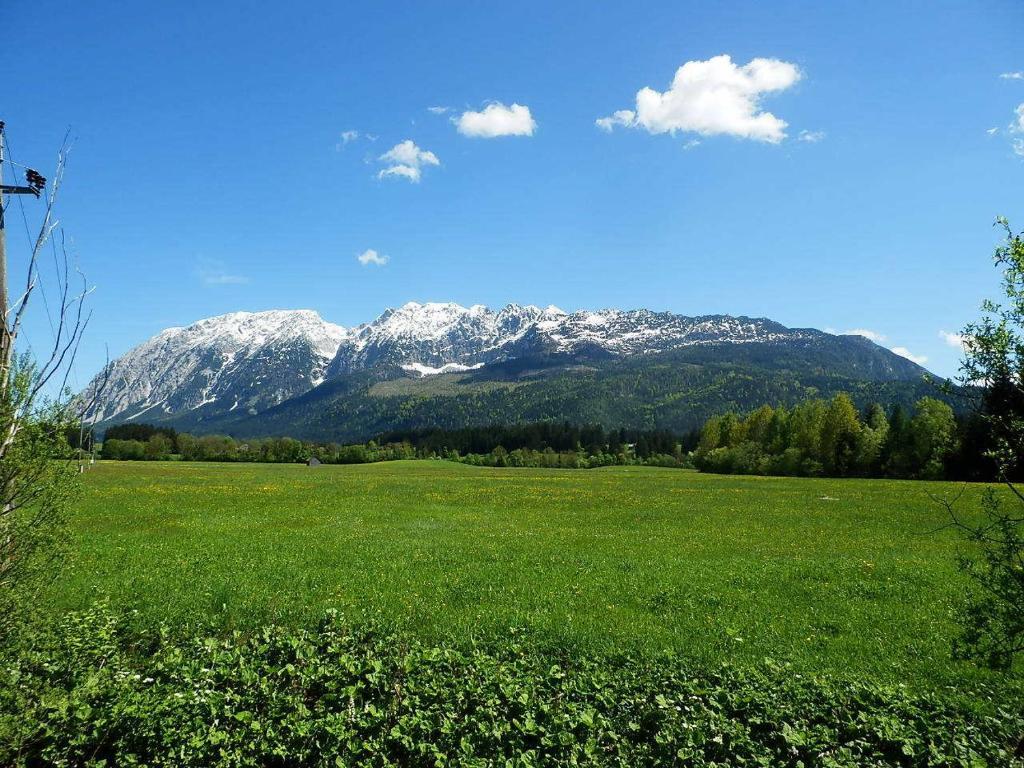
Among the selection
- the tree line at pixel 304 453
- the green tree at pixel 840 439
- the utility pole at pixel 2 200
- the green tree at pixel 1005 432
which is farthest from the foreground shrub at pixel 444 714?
the tree line at pixel 304 453

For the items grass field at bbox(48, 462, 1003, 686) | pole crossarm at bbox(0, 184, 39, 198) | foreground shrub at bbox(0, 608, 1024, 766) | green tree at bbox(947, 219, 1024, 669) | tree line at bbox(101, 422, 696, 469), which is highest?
pole crossarm at bbox(0, 184, 39, 198)

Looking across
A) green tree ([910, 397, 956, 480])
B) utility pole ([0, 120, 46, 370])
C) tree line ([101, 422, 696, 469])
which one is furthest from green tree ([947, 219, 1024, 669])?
tree line ([101, 422, 696, 469])

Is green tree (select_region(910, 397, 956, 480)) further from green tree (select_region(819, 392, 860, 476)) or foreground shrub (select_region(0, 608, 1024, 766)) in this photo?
foreground shrub (select_region(0, 608, 1024, 766))

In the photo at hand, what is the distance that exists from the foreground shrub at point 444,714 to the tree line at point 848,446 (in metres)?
81.9

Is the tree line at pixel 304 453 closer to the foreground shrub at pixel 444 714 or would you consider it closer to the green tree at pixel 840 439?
the green tree at pixel 840 439

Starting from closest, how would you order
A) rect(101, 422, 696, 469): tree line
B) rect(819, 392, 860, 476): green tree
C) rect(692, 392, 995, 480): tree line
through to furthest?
rect(692, 392, 995, 480): tree line → rect(819, 392, 860, 476): green tree → rect(101, 422, 696, 469): tree line

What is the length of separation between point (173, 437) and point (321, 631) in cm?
19284

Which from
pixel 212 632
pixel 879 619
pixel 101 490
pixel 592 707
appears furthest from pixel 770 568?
pixel 101 490

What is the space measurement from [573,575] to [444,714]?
11.7 metres

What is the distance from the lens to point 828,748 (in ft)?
30.2

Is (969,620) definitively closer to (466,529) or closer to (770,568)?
(770,568)

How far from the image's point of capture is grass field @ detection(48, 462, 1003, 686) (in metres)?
14.7

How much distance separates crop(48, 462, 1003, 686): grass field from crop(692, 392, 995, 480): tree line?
56332 millimetres

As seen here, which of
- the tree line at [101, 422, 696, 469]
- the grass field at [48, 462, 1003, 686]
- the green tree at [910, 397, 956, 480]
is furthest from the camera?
the tree line at [101, 422, 696, 469]
